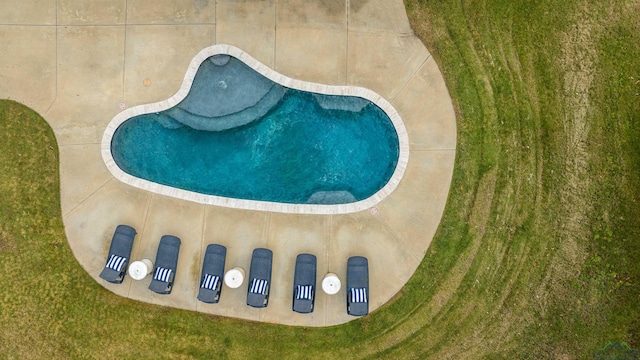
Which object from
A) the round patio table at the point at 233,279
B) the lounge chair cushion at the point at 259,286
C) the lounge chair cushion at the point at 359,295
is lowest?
the lounge chair cushion at the point at 359,295

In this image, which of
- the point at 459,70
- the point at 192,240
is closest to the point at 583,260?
the point at 459,70

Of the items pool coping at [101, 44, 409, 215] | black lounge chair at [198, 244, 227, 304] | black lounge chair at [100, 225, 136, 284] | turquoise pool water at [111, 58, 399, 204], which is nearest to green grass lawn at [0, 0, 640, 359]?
black lounge chair at [100, 225, 136, 284]

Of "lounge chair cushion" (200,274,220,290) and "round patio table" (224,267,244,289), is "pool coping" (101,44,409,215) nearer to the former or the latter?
"round patio table" (224,267,244,289)

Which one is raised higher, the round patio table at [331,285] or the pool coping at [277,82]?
the pool coping at [277,82]

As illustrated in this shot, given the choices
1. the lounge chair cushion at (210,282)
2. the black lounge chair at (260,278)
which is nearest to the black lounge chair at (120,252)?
the lounge chair cushion at (210,282)

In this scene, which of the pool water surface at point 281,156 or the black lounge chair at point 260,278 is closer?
the black lounge chair at point 260,278

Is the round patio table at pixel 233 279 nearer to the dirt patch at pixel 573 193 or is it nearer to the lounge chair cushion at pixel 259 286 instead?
the lounge chair cushion at pixel 259 286
